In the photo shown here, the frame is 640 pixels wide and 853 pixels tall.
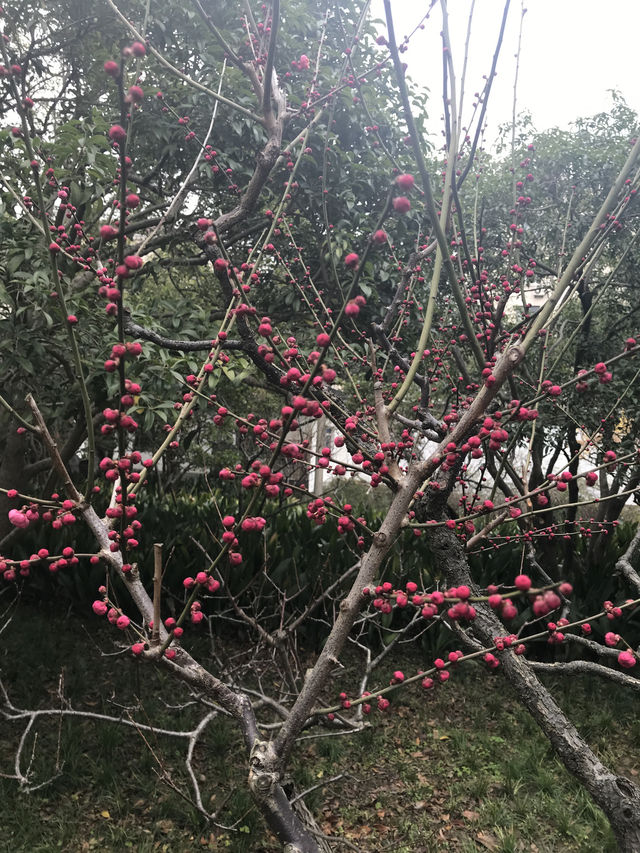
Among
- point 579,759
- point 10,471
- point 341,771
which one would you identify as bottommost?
point 341,771

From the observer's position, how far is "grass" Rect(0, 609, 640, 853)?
2887 millimetres

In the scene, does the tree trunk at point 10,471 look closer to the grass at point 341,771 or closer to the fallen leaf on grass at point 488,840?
the grass at point 341,771

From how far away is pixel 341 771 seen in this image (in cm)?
341

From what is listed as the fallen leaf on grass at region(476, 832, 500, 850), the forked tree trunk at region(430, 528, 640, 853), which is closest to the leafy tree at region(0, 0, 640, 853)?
the forked tree trunk at region(430, 528, 640, 853)

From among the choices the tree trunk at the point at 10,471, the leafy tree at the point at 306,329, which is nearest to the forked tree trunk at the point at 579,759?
the leafy tree at the point at 306,329

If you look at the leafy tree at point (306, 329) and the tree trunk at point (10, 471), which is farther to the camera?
the tree trunk at point (10, 471)

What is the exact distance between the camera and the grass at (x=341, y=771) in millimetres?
2887

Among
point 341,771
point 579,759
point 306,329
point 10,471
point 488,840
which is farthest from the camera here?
point 306,329

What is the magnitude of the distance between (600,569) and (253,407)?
6.12 meters

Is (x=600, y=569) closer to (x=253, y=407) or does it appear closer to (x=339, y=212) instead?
(x=339, y=212)

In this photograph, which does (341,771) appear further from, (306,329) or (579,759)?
(306,329)

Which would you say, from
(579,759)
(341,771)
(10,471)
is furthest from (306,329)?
(579,759)

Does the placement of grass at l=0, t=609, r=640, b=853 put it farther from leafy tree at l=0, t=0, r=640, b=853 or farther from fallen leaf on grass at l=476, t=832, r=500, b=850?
leafy tree at l=0, t=0, r=640, b=853

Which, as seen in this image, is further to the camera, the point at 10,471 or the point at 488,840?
the point at 10,471
